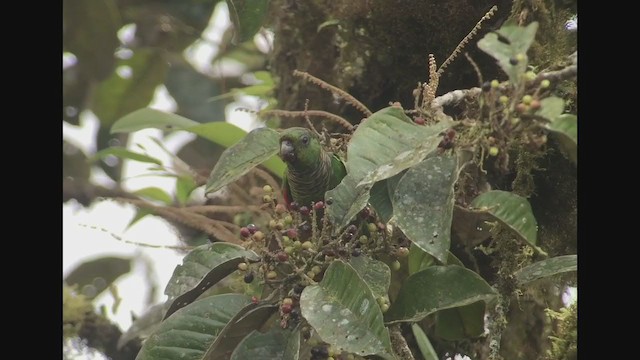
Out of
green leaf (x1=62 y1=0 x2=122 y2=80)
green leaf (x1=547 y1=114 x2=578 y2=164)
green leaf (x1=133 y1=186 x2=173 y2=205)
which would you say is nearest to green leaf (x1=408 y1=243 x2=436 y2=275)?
green leaf (x1=547 y1=114 x2=578 y2=164)

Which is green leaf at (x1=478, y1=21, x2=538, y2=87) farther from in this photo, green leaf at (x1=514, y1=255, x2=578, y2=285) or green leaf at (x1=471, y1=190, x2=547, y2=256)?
green leaf at (x1=514, y1=255, x2=578, y2=285)

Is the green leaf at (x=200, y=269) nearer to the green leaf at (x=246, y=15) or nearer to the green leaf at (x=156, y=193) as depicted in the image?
the green leaf at (x=246, y=15)

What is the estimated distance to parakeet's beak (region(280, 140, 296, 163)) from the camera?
4.46 feet

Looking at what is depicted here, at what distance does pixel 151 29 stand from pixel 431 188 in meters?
1.86

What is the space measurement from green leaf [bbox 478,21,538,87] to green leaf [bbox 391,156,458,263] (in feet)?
0.53

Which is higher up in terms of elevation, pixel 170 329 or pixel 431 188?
pixel 431 188

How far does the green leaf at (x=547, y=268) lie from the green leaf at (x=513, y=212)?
0.06m

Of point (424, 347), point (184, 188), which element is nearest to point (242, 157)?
point (424, 347)

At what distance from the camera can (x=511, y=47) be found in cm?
112

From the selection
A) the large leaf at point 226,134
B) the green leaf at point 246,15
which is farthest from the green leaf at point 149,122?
the green leaf at point 246,15

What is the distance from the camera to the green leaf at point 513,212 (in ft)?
3.90
